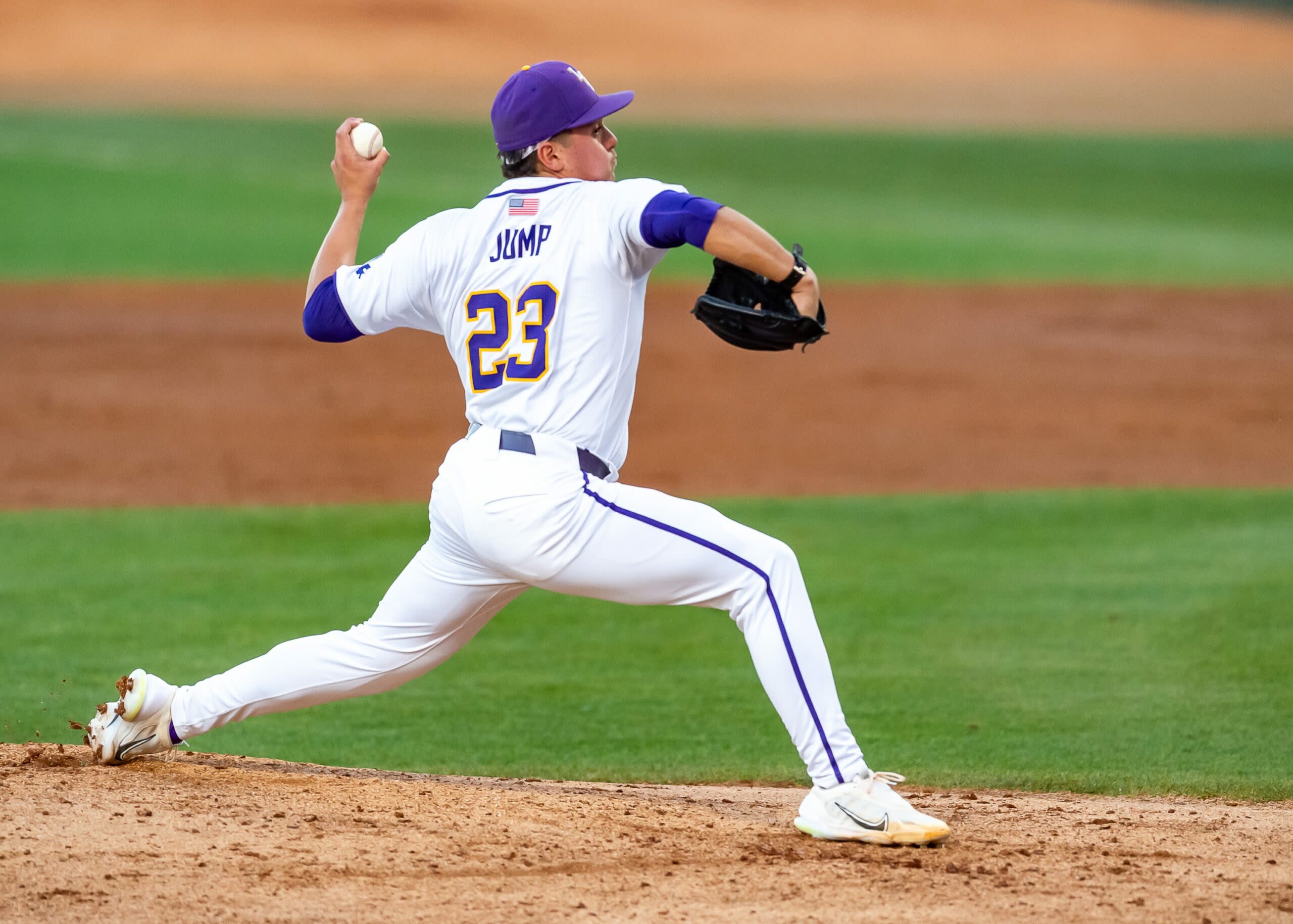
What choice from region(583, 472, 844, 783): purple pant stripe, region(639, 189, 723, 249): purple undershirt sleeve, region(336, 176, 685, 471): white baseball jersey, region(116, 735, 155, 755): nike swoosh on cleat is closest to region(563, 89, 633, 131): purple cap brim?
region(336, 176, 685, 471): white baseball jersey

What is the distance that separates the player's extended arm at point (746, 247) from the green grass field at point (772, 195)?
16742 millimetres

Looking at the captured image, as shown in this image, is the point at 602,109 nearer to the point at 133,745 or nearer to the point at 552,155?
the point at 552,155

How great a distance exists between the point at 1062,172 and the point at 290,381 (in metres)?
21.4

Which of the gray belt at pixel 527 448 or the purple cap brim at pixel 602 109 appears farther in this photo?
the purple cap brim at pixel 602 109

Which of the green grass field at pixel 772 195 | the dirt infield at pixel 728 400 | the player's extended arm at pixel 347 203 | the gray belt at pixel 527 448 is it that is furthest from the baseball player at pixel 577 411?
the green grass field at pixel 772 195

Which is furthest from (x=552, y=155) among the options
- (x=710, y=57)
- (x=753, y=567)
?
(x=710, y=57)

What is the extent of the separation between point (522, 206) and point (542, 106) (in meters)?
0.25

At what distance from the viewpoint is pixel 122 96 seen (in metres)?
40.9

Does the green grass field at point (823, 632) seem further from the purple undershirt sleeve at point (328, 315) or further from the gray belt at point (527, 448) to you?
the purple undershirt sleeve at point (328, 315)

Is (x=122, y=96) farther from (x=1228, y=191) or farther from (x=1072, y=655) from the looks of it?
(x=1072, y=655)

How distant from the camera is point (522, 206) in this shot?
4.03 m

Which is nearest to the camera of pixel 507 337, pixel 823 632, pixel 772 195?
pixel 507 337

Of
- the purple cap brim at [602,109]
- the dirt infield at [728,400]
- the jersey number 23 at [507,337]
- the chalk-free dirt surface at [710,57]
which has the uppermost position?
the chalk-free dirt surface at [710,57]

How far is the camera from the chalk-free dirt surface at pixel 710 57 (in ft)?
136
